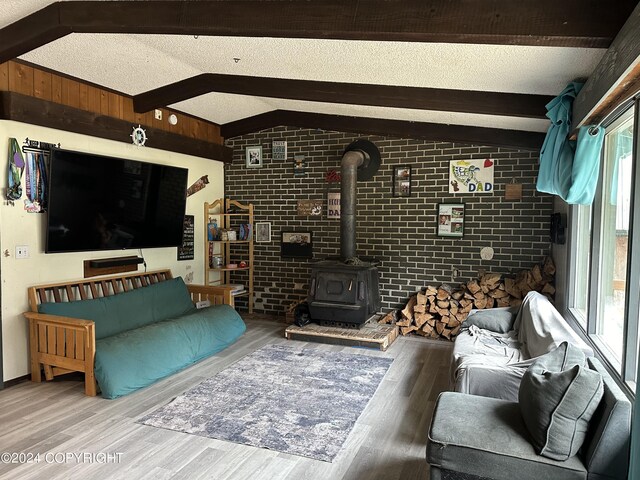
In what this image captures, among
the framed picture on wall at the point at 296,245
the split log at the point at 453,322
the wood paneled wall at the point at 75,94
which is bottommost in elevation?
the split log at the point at 453,322

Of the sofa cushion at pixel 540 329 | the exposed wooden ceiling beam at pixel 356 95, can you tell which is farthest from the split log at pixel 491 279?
the exposed wooden ceiling beam at pixel 356 95

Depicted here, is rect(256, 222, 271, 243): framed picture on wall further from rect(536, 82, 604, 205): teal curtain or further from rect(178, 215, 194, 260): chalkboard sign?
rect(536, 82, 604, 205): teal curtain

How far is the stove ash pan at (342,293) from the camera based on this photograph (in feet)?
16.3

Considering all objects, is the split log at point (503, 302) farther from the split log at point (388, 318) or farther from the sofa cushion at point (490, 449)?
the sofa cushion at point (490, 449)

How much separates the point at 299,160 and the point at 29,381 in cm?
397

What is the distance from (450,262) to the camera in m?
5.33

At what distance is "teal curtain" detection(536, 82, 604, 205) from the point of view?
8.36 ft

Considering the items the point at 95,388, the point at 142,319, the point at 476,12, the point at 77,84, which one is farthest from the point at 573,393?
the point at 77,84

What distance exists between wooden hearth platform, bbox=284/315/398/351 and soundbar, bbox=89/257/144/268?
1.91 metres

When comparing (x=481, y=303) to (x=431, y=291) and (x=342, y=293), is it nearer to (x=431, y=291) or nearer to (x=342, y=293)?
(x=431, y=291)

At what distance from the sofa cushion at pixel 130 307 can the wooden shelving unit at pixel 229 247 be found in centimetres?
110

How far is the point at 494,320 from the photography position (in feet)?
13.6

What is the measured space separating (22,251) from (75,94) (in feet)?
5.11

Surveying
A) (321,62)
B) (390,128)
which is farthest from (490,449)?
(390,128)
